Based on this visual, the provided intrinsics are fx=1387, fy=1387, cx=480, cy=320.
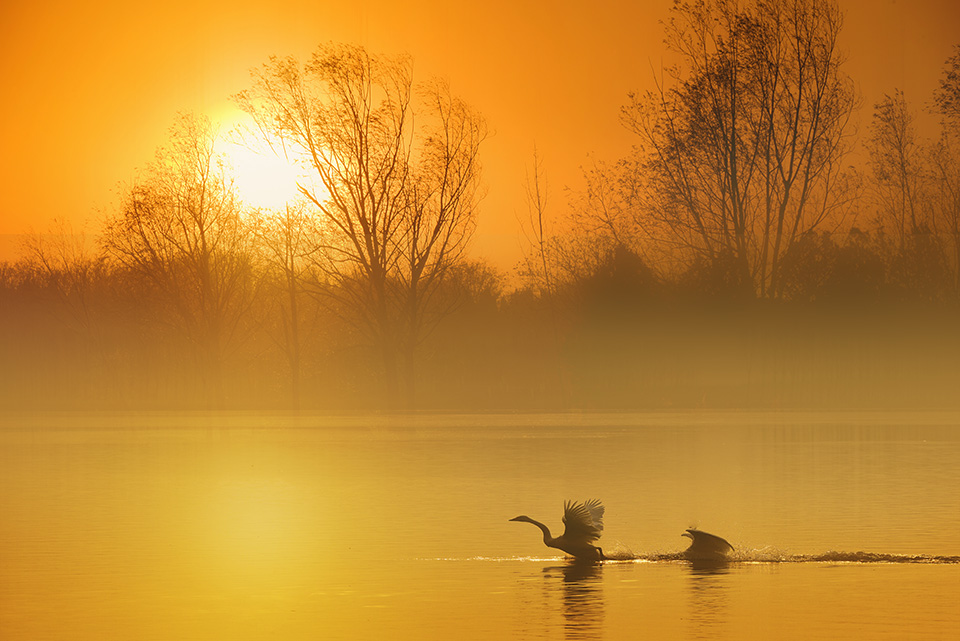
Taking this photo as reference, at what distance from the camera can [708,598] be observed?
41.5ft

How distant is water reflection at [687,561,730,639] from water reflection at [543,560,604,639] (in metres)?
0.80

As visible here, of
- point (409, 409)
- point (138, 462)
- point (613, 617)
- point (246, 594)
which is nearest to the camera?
point (613, 617)

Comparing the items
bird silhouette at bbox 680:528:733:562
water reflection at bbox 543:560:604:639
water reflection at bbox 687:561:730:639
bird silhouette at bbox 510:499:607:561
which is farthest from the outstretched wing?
water reflection at bbox 687:561:730:639

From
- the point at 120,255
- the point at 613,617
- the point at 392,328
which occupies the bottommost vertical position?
the point at 613,617

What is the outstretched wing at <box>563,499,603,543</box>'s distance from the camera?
14953 millimetres

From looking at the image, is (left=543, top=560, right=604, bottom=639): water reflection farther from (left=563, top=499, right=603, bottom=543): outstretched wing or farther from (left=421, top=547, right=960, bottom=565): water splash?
(left=421, top=547, right=960, bottom=565): water splash

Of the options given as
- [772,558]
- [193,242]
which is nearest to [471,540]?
[772,558]

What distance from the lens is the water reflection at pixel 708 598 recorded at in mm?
11031

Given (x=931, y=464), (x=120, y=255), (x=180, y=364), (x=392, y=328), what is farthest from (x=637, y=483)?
(x=180, y=364)

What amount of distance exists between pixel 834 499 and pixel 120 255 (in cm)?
5673

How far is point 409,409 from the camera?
208 ft

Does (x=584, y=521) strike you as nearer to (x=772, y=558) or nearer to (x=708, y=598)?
(x=772, y=558)

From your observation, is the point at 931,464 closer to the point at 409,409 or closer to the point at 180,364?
the point at 409,409

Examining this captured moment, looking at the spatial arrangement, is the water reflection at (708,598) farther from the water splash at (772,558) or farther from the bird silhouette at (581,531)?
the bird silhouette at (581,531)
